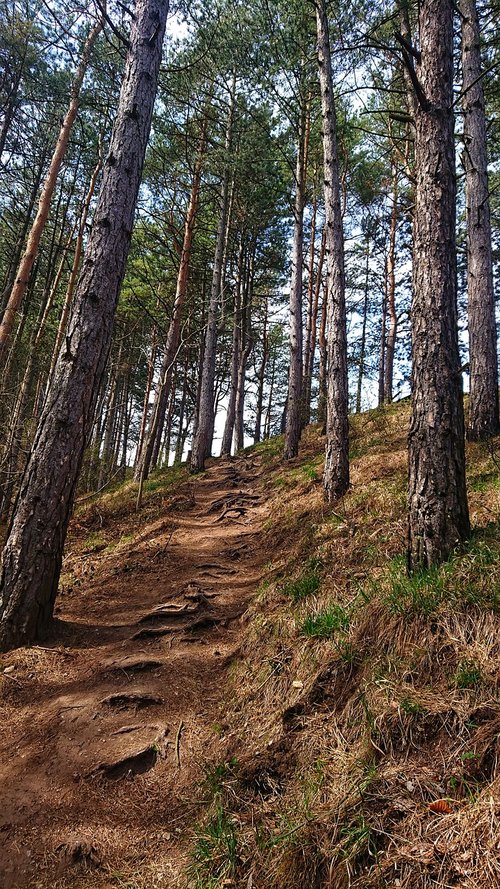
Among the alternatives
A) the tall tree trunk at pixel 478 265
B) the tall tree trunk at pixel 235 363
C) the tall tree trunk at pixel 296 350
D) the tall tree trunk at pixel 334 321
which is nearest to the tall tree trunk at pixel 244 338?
the tall tree trunk at pixel 235 363

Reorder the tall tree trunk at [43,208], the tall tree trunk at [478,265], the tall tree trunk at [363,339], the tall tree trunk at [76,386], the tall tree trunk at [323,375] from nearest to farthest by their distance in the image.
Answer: the tall tree trunk at [76,386] → the tall tree trunk at [478,265] → the tall tree trunk at [43,208] → the tall tree trunk at [323,375] → the tall tree trunk at [363,339]

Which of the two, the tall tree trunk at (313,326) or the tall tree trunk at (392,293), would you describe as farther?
the tall tree trunk at (392,293)

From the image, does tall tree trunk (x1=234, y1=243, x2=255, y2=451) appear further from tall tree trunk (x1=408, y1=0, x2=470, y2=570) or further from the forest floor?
the forest floor

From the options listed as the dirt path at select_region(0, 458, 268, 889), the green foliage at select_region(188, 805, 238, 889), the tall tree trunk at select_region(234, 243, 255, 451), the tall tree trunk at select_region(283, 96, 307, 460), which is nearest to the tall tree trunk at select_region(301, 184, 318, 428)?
the tall tree trunk at select_region(234, 243, 255, 451)

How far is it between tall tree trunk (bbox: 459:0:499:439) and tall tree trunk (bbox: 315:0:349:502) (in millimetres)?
2060

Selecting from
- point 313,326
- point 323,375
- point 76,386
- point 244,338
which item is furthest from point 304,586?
point 244,338

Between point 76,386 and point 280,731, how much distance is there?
3.72 metres

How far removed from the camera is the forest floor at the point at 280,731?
6.01ft

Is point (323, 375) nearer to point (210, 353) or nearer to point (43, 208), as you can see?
point (210, 353)

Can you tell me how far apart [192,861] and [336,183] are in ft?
29.4

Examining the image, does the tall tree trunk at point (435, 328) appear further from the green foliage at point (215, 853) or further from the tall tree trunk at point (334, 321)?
the tall tree trunk at point (334, 321)

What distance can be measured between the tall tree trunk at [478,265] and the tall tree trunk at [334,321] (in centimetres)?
206

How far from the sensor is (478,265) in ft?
23.3

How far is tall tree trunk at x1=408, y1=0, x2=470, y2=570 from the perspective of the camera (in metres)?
3.16
